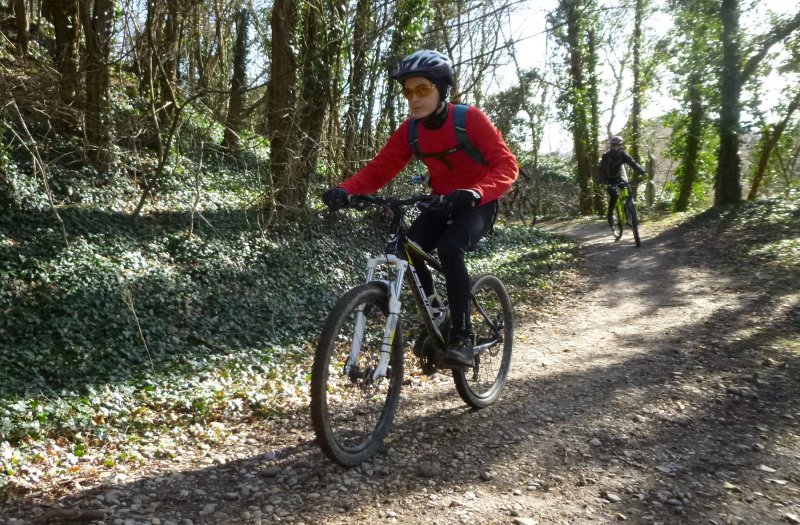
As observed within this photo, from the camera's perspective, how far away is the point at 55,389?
14.6 feet

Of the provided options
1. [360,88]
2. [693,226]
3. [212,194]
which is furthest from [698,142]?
[212,194]

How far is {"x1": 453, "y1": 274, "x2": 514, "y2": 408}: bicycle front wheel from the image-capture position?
4344mm

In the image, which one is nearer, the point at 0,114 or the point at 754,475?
the point at 754,475

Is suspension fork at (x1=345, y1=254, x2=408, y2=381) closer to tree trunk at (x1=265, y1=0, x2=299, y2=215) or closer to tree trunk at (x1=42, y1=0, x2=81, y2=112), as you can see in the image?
tree trunk at (x1=265, y1=0, x2=299, y2=215)

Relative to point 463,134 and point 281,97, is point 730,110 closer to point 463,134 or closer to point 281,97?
point 281,97

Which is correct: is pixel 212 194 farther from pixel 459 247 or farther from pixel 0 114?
pixel 459 247

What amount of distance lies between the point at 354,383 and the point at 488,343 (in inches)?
56.6

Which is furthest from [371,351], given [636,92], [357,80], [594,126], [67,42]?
[636,92]

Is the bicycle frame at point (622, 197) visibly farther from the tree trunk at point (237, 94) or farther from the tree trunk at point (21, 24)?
the tree trunk at point (21, 24)

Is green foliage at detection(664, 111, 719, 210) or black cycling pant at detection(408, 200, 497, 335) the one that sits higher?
green foliage at detection(664, 111, 719, 210)

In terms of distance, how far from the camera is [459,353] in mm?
3807

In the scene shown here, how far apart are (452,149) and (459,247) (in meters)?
0.71

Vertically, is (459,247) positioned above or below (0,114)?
below

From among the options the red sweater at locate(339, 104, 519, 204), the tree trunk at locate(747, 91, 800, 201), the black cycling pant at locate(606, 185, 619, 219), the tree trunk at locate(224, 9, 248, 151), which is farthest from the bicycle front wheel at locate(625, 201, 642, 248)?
the red sweater at locate(339, 104, 519, 204)
